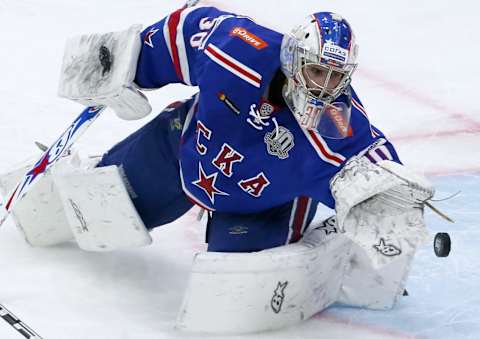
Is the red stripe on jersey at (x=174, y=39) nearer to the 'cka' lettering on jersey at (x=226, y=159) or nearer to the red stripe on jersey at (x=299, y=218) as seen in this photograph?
the 'cka' lettering on jersey at (x=226, y=159)

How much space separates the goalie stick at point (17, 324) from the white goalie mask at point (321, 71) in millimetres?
928

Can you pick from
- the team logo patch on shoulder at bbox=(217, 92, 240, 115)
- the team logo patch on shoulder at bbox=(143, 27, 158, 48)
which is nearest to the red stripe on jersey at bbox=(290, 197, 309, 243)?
the team logo patch on shoulder at bbox=(217, 92, 240, 115)

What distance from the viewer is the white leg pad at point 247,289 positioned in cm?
301

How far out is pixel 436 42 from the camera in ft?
17.8

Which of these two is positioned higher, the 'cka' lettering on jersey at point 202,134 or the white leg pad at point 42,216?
the 'cka' lettering on jersey at point 202,134

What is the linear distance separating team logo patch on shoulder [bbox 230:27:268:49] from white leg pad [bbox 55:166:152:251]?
1.96 feet

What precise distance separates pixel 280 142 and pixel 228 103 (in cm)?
18

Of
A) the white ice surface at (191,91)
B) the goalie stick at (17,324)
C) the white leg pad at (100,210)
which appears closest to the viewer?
the goalie stick at (17,324)

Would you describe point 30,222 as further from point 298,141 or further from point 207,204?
point 298,141

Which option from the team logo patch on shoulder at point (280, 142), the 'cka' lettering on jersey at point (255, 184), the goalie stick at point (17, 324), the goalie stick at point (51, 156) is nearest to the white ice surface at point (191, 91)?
the goalie stick at point (17, 324)

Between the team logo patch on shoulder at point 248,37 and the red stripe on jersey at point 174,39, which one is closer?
the team logo patch on shoulder at point 248,37

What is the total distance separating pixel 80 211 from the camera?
341cm

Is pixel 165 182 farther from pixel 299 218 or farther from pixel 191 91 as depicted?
pixel 191 91

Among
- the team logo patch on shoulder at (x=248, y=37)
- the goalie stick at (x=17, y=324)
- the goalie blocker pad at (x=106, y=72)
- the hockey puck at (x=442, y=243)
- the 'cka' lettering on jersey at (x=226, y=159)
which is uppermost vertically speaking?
the team logo patch on shoulder at (x=248, y=37)
